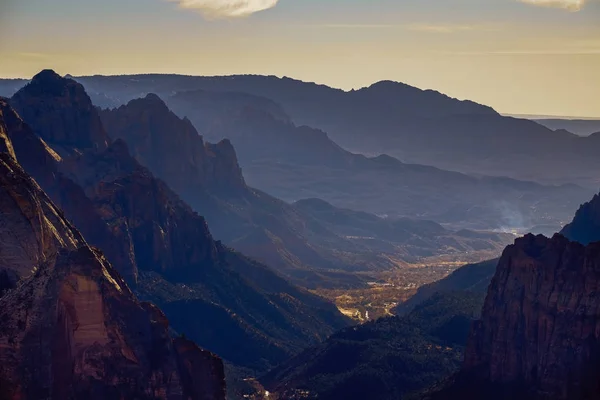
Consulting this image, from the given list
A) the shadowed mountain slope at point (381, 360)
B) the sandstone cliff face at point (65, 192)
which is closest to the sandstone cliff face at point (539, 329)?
the shadowed mountain slope at point (381, 360)

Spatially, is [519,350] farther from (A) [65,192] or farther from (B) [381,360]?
(A) [65,192]

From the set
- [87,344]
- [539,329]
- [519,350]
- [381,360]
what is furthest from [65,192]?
[87,344]

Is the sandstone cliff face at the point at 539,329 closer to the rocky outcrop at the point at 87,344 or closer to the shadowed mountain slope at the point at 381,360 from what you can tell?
the shadowed mountain slope at the point at 381,360

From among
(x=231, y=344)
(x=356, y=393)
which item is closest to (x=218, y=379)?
(x=356, y=393)

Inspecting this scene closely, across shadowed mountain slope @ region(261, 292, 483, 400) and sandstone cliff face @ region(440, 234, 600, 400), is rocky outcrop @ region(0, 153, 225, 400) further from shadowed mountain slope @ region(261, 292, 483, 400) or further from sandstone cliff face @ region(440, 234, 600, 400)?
shadowed mountain slope @ region(261, 292, 483, 400)

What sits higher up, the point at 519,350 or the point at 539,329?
the point at 539,329
